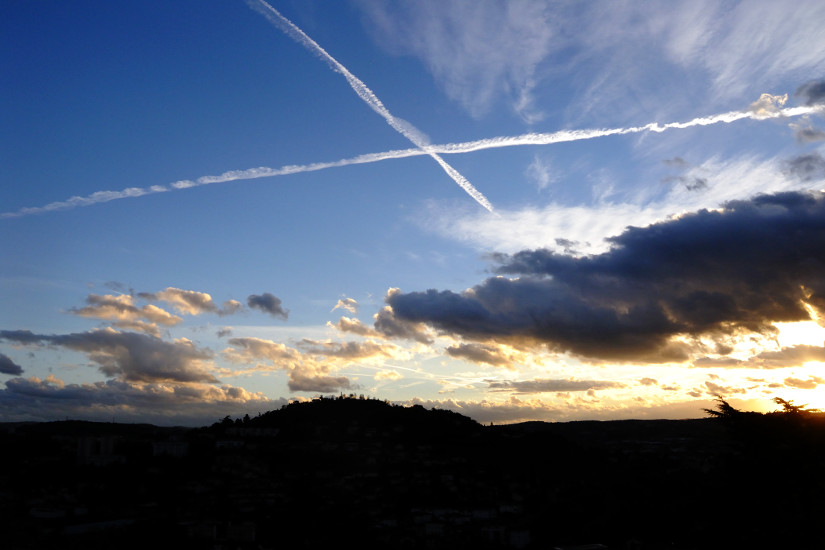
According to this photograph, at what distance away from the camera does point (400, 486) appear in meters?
67.0

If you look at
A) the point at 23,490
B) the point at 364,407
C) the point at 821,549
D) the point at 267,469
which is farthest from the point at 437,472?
the point at 821,549

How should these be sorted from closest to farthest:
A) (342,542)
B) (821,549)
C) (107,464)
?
1. (821,549)
2. (342,542)
3. (107,464)

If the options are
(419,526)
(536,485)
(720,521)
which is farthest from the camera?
(536,485)

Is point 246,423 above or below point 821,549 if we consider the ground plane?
above

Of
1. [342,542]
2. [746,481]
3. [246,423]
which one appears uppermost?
[246,423]

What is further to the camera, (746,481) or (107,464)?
(107,464)

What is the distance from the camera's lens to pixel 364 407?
Result: 9969 cm

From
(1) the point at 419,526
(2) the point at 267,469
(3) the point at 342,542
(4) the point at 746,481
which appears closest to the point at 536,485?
(1) the point at 419,526

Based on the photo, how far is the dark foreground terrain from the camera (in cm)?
3316

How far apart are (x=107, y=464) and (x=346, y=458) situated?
2651cm

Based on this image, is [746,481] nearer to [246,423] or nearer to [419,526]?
[419,526]

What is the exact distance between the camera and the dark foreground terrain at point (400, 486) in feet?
109

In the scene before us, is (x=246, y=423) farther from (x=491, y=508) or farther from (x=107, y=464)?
(x=491, y=508)

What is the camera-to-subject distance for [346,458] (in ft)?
252
